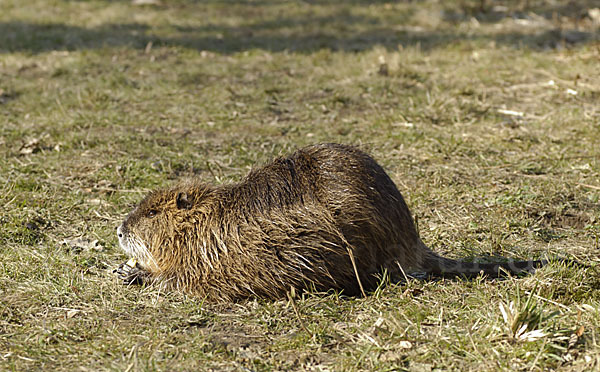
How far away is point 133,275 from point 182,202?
429 mm

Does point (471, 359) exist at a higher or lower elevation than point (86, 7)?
lower

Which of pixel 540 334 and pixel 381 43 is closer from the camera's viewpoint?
pixel 540 334

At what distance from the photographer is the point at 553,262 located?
296 centimetres

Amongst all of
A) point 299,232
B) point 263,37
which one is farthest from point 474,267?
point 263,37

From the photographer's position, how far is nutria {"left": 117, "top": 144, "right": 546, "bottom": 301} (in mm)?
2812

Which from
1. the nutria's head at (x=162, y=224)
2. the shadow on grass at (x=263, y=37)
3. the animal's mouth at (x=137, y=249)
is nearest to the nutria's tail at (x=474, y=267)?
the nutria's head at (x=162, y=224)

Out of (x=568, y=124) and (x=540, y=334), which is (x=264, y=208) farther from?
(x=568, y=124)

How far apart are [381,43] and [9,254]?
623cm

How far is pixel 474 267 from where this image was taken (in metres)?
3.02

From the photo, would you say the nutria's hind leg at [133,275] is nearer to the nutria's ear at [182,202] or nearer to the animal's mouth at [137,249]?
the animal's mouth at [137,249]

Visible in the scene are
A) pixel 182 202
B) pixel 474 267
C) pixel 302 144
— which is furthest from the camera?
pixel 302 144

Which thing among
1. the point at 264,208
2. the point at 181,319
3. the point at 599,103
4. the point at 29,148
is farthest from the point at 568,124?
the point at 29,148

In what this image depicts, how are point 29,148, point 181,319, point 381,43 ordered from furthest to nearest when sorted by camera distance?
1. point 381,43
2. point 29,148
3. point 181,319

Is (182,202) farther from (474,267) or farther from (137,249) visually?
(474,267)
